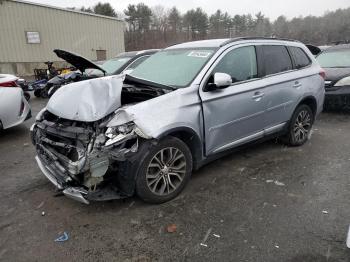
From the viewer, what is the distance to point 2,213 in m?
3.52

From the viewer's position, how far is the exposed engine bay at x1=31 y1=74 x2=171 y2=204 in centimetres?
314

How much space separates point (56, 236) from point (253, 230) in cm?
192

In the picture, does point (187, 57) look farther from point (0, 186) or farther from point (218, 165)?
point (0, 186)

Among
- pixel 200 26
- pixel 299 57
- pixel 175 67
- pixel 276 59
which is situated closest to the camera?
pixel 175 67

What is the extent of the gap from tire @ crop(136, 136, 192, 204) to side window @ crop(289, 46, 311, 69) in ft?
9.18

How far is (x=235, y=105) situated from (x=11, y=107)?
14.9 feet

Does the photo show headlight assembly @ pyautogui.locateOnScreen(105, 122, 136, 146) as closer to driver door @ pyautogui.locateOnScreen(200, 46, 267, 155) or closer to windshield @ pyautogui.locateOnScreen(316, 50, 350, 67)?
driver door @ pyautogui.locateOnScreen(200, 46, 267, 155)

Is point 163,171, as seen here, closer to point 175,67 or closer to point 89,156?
point 89,156

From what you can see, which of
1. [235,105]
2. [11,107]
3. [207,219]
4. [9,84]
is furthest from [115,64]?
[207,219]

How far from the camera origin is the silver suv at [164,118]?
3.21 meters

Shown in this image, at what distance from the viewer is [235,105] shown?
13.5 ft

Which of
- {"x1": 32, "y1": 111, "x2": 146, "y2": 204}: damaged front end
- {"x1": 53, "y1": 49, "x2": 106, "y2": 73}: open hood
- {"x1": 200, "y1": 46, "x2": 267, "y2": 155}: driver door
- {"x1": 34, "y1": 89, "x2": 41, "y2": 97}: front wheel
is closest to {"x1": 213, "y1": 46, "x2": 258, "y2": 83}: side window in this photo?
{"x1": 200, "y1": 46, "x2": 267, "y2": 155}: driver door

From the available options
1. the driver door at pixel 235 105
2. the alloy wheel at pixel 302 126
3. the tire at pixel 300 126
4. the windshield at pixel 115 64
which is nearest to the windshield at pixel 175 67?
the driver door at pixel 235 105

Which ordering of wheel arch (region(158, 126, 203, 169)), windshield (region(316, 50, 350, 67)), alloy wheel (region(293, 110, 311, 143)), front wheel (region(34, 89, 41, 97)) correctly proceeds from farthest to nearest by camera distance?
front wheel (region(34, 89, 41, 97)) → windshield (region(316, 50, 350, 67)) → alloy wheel (region(293, 110, 311, 143)) → wheel arch (region(158, 126, 203, 169))
